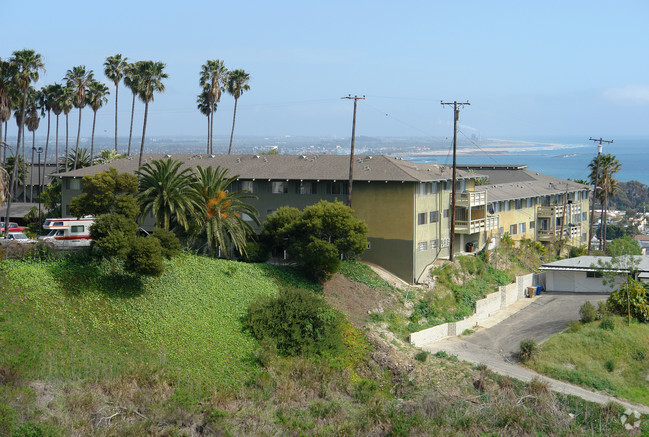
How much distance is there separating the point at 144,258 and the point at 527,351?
2308 cm

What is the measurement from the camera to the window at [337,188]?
57.2m

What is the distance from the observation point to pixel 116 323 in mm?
37688

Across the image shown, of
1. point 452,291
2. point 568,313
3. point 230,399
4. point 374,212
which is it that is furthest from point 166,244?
point 568,313

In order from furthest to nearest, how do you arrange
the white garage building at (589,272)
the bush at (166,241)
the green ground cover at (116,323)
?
the white garage building at (589,272) → the bush at (166,241) → the green ground cover at (116,323)

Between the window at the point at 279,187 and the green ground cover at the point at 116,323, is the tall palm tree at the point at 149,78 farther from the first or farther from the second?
the green ground cover at the point at 116,323

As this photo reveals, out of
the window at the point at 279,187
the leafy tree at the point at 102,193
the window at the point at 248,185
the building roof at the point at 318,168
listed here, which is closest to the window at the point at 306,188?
the building roof at the point at 318,168

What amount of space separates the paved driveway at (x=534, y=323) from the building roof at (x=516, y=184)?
11793 millimetres

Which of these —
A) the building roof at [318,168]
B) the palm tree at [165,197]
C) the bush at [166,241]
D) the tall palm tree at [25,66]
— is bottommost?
the bush at [166,241]

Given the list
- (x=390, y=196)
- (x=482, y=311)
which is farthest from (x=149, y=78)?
(x=482, y=311)

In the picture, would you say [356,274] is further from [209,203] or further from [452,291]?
[209,203]

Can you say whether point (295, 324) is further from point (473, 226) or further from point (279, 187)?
point (473, 226)

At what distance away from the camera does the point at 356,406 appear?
116 ft

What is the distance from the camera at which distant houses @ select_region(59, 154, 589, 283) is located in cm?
5516

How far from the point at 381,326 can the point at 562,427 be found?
15.0m
